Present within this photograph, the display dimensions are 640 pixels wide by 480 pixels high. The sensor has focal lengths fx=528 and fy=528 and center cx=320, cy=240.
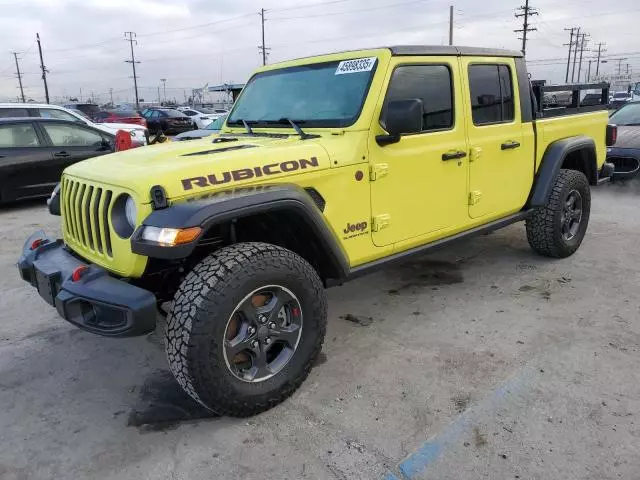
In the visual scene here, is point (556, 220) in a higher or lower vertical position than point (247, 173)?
lower

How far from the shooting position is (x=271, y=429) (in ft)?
8.68

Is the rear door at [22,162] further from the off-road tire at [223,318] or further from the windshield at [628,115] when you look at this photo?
the windshield at [628,115]

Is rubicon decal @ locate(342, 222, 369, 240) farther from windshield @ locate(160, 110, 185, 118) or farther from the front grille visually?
windshield @ locate(160, 110, 185, 118)

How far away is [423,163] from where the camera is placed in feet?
11.4

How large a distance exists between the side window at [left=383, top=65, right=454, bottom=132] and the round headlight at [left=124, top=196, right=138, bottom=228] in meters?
1.64

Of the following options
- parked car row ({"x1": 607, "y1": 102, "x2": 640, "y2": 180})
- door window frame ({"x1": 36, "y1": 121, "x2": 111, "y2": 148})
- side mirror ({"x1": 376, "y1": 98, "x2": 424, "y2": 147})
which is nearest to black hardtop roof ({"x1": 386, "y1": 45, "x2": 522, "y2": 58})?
side mirror ({"x1": 376, "y1": 98, "x2": 424, "y2": 147})

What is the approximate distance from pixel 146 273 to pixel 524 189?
3.19 metres

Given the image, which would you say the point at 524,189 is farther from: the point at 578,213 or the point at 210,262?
the point at 210,262

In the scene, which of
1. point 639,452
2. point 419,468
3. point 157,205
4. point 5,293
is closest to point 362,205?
point 157,205

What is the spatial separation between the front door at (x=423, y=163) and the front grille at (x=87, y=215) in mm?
1525

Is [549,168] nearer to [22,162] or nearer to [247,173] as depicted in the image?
[247,173]

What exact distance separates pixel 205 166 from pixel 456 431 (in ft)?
5.88

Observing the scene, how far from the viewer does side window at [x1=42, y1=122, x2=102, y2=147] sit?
8.25 metres

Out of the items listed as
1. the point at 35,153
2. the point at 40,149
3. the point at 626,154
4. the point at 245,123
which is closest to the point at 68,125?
the point at 40,149
